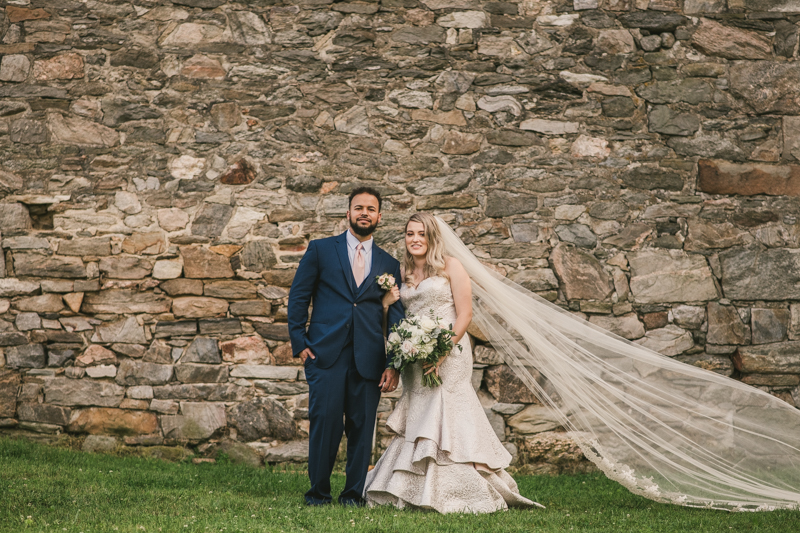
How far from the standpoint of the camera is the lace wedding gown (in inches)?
159

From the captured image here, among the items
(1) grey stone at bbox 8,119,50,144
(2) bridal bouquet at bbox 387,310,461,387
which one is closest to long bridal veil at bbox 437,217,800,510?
(2) bridal bouquet at bbox 387,310,461,387

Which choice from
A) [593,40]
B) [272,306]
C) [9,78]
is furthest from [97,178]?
[593,40]

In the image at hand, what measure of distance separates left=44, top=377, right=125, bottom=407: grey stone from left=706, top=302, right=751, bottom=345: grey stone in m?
5.35

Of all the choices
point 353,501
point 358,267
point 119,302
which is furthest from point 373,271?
point 119,302

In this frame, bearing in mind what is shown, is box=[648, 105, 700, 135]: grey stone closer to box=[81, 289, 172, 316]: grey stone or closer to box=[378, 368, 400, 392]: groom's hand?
box=[378, 368, 400, 392]: groom's hand

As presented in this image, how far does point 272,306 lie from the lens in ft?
19.2

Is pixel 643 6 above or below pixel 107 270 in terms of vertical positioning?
above

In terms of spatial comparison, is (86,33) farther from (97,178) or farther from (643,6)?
(643,6)

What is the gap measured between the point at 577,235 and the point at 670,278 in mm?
925

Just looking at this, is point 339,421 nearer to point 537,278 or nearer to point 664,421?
point 664,421

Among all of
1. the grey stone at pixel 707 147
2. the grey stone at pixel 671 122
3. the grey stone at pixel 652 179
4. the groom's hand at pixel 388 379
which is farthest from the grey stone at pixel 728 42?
the groom's hand at pixel 388 379

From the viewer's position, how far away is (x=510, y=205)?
595cm

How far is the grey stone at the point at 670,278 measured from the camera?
5.87 meters

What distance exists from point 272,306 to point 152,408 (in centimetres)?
139
